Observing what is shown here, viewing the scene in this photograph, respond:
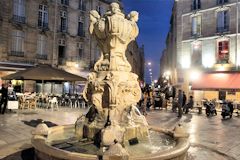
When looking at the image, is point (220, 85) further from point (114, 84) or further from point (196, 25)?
point (114, 84)

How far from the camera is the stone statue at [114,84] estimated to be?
5809 millimetres

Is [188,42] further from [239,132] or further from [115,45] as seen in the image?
[115,45]

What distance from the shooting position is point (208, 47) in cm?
2530

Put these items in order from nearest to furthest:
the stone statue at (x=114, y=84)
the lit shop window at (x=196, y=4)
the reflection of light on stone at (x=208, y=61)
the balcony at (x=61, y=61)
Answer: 1. the stone statue at (x=114, y=84)
2. the reflection of light on stone at (x=208, y=61)
3. the lit shop window at (x=196, y=4)
4. the balcony at (x=61, y=61)

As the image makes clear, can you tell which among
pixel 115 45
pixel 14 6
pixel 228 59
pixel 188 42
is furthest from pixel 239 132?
pixel 14 6

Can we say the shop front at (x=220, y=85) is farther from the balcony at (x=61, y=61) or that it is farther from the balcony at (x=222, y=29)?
the balcony at (x=61, y=61)

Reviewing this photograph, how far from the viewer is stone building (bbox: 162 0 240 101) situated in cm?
2330

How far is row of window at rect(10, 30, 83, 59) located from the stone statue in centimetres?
1863

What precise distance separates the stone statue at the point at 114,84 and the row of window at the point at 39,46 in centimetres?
1863

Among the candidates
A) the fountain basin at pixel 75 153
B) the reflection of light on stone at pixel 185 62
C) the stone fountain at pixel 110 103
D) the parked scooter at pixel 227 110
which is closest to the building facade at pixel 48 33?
the reflection of light on stone at pixel 185 62

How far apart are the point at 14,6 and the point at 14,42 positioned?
312 cm

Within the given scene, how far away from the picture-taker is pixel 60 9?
89.7 ft

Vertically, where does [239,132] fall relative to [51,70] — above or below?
below

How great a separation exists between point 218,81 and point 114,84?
19.1 m
